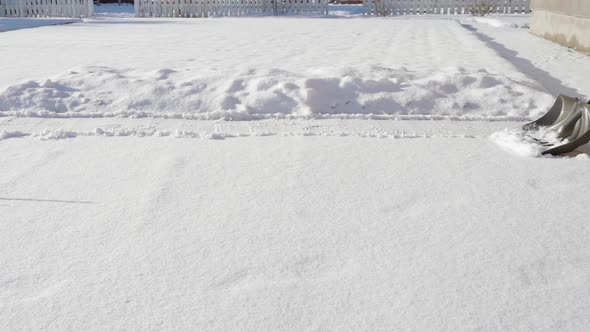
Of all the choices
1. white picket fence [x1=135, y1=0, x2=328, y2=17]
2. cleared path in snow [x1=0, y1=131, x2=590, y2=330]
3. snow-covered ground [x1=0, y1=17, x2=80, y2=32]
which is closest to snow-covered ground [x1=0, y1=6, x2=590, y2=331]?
cleared path in snow [x1=0, y1=131, x2=590, y2=330]

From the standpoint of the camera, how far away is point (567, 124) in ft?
10.4

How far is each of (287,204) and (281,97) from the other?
6.28ft

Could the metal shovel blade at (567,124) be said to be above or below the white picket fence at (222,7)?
below

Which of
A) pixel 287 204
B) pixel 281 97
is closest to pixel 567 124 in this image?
pixel 287 204

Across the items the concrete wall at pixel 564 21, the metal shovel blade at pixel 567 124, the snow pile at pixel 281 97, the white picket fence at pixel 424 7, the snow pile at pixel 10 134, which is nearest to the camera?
the metal shovel blade at pixel 567 124

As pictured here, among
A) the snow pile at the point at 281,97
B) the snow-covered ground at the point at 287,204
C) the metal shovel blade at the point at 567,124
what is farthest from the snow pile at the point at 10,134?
the metal shovel blade at the point at 567,124

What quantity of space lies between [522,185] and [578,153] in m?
0.72

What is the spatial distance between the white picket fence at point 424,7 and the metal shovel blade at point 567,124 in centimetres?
1442

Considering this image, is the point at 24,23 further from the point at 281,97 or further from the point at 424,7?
the point at 281,97

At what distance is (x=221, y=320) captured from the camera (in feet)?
5.08

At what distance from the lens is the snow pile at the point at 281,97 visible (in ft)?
13.0

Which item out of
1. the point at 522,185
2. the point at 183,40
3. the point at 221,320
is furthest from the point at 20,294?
the point at 183,40

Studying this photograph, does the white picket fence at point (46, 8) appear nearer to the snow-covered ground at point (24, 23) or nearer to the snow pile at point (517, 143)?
the snow-covered ground at point (24, 23)

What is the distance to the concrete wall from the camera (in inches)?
292
